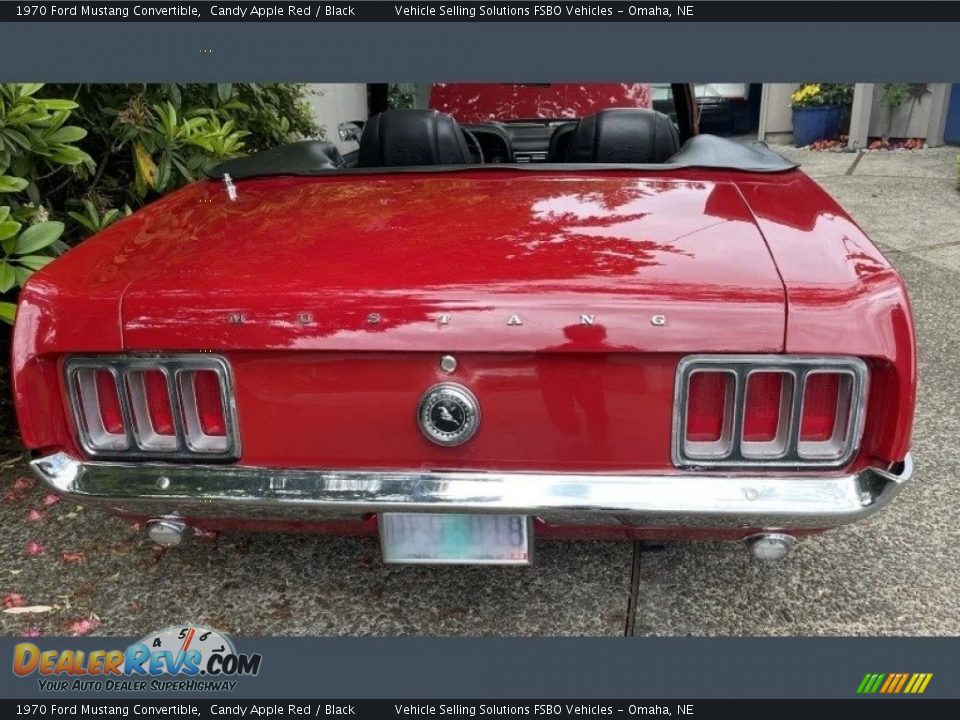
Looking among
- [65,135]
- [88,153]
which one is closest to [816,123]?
[88,153]

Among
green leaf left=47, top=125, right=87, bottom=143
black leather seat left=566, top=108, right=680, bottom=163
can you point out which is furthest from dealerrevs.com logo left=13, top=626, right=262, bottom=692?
black leather seat left=566, top=108, right=680, bottom=163

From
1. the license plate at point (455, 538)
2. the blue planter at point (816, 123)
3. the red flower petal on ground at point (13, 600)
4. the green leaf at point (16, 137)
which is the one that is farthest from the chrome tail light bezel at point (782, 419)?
the blue planter at point (816, 123)

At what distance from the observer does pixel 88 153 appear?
3502mm

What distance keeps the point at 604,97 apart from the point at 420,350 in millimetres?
3289

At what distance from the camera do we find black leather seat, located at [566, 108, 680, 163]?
8.92ft

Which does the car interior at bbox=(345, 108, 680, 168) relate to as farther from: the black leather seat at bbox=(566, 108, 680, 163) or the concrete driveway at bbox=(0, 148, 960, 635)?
the concrete driveway at bbox=(0, 148, 960, 635)

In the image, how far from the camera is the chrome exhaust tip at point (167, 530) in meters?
1.88

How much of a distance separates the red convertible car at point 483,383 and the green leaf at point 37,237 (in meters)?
0.92

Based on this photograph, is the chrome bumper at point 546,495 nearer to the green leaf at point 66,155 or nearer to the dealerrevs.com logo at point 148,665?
the dealerrevs.com logo at point 148,665

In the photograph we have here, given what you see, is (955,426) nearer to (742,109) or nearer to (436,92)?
(436,92)

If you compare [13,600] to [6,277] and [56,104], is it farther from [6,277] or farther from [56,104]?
[56,104]

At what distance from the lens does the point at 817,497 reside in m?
1.65

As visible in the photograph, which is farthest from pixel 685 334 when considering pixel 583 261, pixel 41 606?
pixel 41 606

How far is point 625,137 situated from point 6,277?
2.17 meters
